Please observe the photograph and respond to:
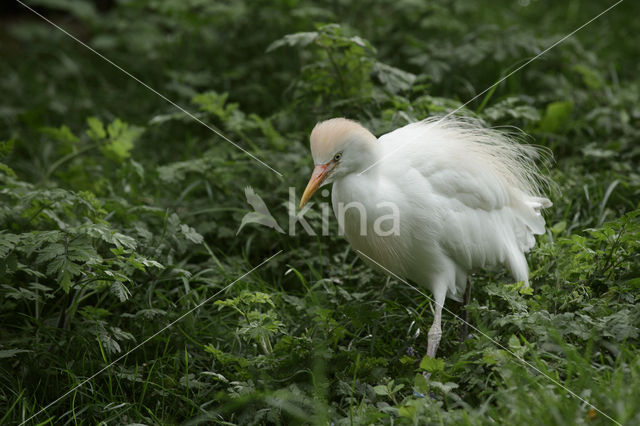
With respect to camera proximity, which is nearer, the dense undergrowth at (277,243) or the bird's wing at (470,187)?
the dense undergrowth at (277,243)

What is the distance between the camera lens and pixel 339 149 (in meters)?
2.98

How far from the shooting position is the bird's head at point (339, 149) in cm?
295

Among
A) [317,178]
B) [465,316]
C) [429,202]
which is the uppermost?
[317,178]

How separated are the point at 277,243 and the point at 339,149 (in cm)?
131

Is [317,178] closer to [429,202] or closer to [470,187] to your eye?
[429,202]

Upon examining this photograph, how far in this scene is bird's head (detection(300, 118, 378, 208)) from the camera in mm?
2953

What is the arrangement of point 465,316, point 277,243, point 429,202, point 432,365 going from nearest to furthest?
point 432,365
point 429,202
point 465,316
point 277,243

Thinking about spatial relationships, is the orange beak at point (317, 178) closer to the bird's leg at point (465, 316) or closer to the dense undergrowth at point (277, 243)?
the dense undergrowth at point (277, 243)

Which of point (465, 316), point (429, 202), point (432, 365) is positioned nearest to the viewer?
point (432, 365)

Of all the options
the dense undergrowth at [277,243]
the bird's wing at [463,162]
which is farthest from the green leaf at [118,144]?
the bird's wing at [463,162]

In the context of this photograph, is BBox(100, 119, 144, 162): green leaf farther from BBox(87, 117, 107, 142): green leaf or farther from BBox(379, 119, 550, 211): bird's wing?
BBox(379, 119, 550, 211): bird's wing

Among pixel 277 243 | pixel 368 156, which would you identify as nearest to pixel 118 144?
pixel 277 243

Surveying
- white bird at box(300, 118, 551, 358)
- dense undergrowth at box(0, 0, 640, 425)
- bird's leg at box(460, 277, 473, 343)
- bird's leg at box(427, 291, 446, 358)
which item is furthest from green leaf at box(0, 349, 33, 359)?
bird's leg at box(460, 277, 473, 343)

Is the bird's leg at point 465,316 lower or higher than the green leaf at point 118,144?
lower
